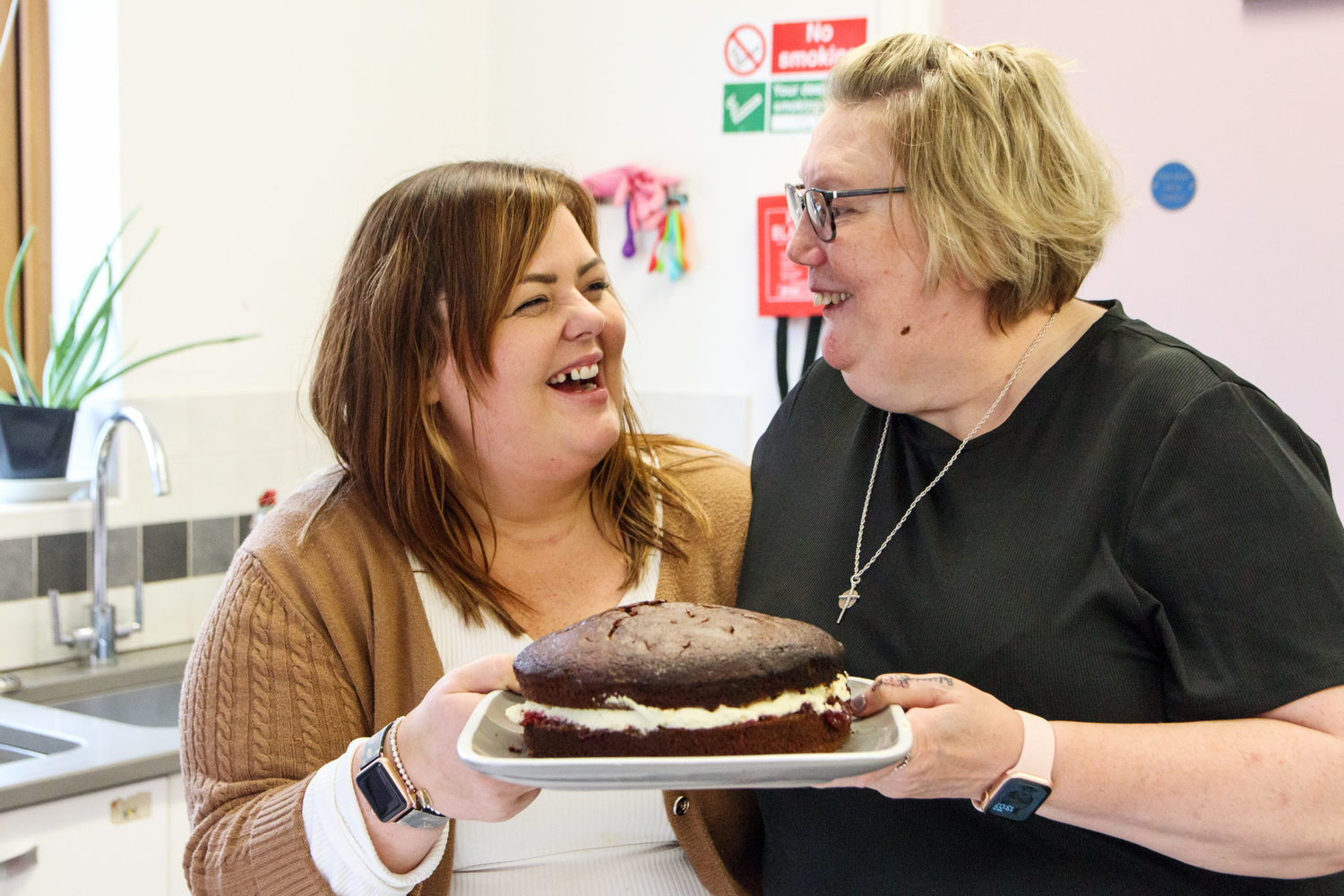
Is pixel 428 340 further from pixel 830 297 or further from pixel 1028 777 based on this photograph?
pixel 1028 777

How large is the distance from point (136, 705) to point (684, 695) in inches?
69.8

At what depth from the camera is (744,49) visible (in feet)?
9.62

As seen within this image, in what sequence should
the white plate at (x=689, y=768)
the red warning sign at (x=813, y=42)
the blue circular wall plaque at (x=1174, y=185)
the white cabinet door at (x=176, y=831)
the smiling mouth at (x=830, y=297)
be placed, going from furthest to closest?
the red warning sign at (x=813, y=42)
the blue circular wall plaque at (x=1174, y=185)
the white cabinet door at (x=176, y=831)
the smiling mouth at (x=830, y=297)
the white plate at (x=689, y=768)

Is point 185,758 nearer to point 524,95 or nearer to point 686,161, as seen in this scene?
point 686,161

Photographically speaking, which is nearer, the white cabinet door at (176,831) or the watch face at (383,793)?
the watch face at (383,793)

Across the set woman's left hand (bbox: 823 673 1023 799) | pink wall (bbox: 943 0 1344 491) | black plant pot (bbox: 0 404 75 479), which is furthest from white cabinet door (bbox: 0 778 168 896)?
pink wall (bbox: 943 0 1344 491)

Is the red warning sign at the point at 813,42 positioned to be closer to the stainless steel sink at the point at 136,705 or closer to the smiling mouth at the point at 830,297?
the smiling mouth at the point at 830,297

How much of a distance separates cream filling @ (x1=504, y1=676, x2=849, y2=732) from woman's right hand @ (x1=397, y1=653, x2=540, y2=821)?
7 centimetres

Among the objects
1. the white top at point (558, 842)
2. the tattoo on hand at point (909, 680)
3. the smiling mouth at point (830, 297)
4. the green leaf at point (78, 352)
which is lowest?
the white top at point (558, 842)

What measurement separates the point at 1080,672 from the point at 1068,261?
42 cm

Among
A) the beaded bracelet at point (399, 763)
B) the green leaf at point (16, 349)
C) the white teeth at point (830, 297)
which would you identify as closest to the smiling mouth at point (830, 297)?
the white teeth at point (830, 297)

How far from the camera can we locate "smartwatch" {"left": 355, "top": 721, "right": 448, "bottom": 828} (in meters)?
1.14

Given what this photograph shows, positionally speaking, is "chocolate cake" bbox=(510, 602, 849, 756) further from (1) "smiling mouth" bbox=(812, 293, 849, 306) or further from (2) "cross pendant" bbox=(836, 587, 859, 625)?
(1) "smiling mouth" bbox=(812, 293, 849, 306)

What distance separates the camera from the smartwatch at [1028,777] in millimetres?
1056
